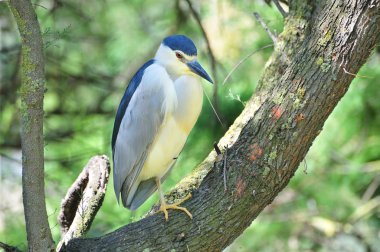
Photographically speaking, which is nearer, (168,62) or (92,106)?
(168,62)

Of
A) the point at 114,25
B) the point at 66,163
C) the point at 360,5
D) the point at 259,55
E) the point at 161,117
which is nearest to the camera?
the point at 360,5

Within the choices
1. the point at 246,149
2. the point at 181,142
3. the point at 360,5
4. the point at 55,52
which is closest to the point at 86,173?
the point at 181,142

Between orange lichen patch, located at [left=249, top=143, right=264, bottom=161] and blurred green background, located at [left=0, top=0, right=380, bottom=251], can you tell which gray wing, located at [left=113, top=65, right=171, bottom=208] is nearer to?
orange lichen patch, located at [left=249, top=143, right=264, bottom=161]

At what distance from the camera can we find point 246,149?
2570mm

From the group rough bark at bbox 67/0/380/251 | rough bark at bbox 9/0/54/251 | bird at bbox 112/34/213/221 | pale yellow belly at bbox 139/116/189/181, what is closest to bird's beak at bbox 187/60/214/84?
bird at bbox 112/34/213/221

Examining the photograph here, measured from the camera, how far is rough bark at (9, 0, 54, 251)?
231 centimetres

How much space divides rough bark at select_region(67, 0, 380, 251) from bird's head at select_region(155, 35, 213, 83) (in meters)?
0.38

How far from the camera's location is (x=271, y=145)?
2.55 metres

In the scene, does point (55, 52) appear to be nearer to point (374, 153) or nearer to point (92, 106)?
point (92, 106)

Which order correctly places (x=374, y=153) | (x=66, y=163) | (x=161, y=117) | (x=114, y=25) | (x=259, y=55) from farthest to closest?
(x=114, y=25) < (x=259, y=55) < (x=374, y=153) < (x=66, y=163) < (x=161, y=117)

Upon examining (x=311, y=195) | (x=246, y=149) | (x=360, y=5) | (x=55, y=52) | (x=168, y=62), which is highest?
(x=55, y=52)

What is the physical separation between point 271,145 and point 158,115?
488mm

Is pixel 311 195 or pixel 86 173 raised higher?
pixel 86 173

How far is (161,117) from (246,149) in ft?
1.33
